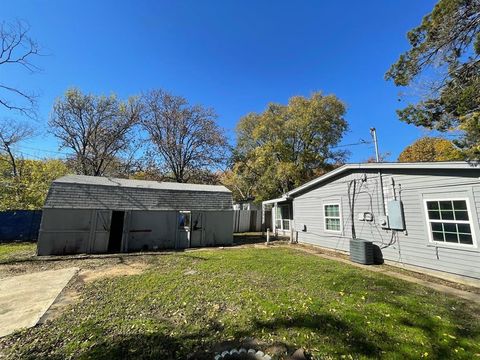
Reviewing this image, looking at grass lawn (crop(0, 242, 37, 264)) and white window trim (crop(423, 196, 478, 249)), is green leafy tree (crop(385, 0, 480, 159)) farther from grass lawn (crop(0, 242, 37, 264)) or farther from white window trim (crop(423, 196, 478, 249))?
grass lawn (crop(0, 242, 37, 264))

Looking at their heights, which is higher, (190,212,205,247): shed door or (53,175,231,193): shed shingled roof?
(53,175,231,193): shed shingled roof

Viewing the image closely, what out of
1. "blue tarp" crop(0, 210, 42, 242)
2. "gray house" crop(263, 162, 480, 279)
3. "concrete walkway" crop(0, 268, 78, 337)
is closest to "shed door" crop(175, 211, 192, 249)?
"concrete walkway" crop(0, 268, 78, 337)

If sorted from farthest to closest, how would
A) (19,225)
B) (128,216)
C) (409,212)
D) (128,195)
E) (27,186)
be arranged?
(27,186) → (19,225) → (128,195) → (128,216) → (409,212)

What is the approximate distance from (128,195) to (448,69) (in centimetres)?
1400

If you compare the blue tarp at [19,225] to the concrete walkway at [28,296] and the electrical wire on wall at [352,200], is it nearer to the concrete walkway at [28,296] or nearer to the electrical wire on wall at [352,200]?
the concrete walkway at [28,296]

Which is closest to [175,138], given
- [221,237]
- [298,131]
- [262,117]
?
[262,117]

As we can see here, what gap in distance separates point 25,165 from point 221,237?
1904 centimetres

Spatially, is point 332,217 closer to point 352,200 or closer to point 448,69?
point 352,200

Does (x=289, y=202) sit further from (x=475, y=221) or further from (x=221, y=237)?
(x=475, y=221)

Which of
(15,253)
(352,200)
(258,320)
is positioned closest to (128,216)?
(15,253)

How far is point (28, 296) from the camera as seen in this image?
5.80 meters

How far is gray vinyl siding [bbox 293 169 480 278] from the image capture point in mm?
6620

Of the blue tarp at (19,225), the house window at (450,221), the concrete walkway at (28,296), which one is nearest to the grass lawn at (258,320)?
the concrete walkway at (28,296)

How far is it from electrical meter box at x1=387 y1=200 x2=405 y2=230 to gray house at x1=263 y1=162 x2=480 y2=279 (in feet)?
0.10
